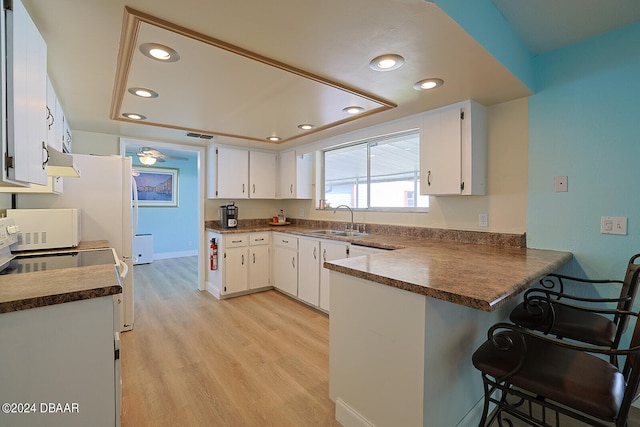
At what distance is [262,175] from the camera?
441cm

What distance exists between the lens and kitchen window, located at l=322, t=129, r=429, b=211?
3.15 meters

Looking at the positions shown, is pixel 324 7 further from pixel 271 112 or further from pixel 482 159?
pixel 482 159

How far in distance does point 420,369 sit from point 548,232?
1601mm

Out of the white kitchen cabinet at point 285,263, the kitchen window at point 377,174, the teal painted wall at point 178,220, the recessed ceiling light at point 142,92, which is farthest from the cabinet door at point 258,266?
the teal painted wall at point 178,220

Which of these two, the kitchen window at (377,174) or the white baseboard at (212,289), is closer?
the kitchen window at (377,174)

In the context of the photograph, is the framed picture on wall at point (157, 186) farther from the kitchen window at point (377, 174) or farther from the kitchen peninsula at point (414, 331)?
the kitchen peninsula at point (414, 331)

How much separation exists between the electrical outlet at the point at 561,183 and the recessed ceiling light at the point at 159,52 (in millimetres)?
2641

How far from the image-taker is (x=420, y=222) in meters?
2.98

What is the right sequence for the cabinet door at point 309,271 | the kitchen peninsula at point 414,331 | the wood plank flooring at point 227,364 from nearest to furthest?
the kitchen peninsula at point 414,331 < the wood plank flooring at point 227,364 < the cabinet door at point 309,271

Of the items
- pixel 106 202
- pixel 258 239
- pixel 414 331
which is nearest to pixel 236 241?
pixel 258 239

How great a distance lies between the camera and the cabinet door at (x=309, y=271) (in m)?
3.35

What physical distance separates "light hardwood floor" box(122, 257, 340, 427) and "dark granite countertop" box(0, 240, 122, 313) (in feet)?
3.08

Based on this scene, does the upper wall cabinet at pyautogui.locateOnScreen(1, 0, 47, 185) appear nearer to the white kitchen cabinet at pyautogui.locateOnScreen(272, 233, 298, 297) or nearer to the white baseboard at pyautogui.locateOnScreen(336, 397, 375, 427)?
the white baseboard at pyautogui.locateOnScreen(336, 397, 375, 427)

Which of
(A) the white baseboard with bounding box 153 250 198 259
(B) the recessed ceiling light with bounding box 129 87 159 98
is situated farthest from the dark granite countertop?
(A) the white baseboard with bounding box 153 250 198 259
